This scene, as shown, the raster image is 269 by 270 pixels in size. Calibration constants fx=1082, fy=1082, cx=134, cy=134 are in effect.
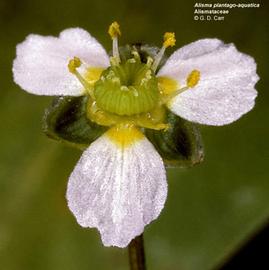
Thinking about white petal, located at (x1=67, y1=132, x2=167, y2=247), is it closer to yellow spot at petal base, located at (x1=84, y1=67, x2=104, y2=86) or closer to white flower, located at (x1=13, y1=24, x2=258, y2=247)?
white flower, located at (x1=13, y1=24, x2=258, y2=247)

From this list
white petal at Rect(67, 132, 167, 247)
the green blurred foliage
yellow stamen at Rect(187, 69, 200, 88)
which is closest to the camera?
white petal at Rect(67, 132, 167, 247)

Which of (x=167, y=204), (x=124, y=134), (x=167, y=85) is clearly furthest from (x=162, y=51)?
(x=167, y=204)

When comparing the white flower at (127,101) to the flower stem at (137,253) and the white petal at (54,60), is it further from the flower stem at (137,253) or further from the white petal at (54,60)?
the flower stem at (137,253)

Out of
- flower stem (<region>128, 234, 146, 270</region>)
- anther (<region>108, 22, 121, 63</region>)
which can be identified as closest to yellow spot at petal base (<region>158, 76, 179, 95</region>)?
anther (<region>108, 22, 121, 63</region>)

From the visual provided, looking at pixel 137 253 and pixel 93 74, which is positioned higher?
pixel 93 74

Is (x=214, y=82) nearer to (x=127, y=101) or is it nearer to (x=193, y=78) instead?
(x=193, y=78)

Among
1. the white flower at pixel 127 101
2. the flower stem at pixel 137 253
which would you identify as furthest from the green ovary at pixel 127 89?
the flower stem at pixel 137 253
